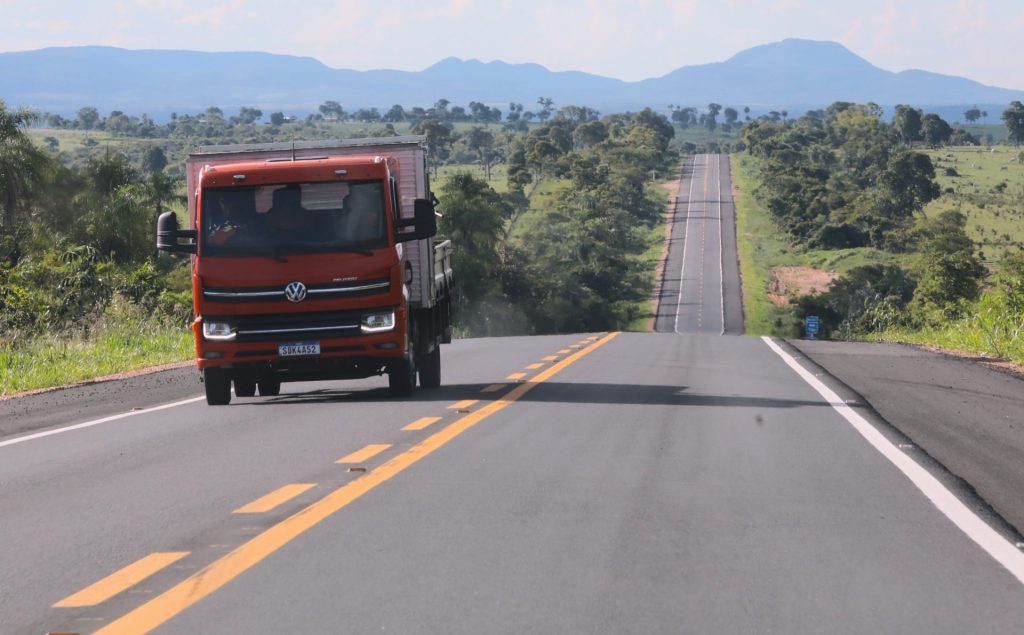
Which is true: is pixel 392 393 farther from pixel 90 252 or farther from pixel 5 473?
pixel 90 252

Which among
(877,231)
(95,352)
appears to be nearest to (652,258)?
(877,231)

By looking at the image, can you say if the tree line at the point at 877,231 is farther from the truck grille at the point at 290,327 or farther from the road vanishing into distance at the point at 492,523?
the road vanishing into distance at the point at 492,523

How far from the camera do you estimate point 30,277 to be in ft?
114

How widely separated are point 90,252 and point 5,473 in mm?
31025

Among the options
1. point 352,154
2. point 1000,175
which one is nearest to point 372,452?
point 352,154

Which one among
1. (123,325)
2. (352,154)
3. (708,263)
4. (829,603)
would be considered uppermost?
(352,154)

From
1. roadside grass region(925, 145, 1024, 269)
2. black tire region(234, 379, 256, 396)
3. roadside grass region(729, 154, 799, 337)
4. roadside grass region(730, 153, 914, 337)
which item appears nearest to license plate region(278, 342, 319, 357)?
black tire region(234, 379, 256, 396)

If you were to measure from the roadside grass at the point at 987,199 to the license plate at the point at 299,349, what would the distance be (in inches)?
3285

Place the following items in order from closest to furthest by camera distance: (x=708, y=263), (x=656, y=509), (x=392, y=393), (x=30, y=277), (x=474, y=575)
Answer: (x=474, y=575)
(x=656, y=509)
(x=392, y=393)
(x=30, y=277)
(x=708, y=263)

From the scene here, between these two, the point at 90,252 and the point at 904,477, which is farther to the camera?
the point at 90,252

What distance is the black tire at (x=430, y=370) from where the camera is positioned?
53.9 feet

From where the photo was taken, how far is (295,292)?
46.6 feet

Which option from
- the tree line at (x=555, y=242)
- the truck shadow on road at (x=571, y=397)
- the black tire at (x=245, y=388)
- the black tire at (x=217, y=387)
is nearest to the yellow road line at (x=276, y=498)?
the truck shadow on road at (x=571, y=397)

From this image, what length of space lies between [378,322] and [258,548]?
24.5 feet
